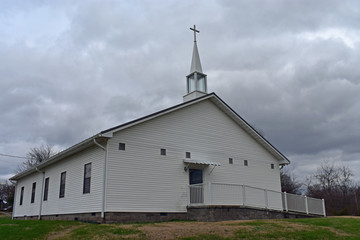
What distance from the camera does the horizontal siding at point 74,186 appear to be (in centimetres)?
1531

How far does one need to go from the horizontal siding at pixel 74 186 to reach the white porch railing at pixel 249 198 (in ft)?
15.0

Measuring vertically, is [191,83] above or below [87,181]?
above

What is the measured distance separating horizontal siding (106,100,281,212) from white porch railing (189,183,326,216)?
0.57 metres

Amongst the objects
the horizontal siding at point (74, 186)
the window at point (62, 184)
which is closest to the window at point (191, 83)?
the horizontal siding at point (74, 186)

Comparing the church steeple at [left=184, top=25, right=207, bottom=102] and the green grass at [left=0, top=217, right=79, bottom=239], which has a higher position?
the church steeple at [left=184, top=25, right=207, bottom=102]

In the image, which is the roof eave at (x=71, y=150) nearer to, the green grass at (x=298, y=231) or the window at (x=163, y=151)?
the window at (x=163, y=151)

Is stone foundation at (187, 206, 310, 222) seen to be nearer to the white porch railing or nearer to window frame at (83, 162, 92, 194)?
the white porch railing

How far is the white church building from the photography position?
15039 millimetres

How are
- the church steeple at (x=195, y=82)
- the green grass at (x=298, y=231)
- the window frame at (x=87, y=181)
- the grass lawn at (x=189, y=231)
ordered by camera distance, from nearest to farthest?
the grass lawn at (x=189, y=231)
the green grass at (x=298, y=231)
the window frame at (x=87, y=181)
the church steeple at (x=195, y=82)

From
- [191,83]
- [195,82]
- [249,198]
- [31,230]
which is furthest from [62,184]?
[249,198]

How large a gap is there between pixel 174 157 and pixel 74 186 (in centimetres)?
539

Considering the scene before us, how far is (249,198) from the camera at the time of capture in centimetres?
1898

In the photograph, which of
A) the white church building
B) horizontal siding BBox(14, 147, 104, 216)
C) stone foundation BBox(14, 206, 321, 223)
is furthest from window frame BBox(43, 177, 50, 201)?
stone foundation BBox(14, 206, 321, 223)

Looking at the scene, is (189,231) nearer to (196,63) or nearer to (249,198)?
(249,198)
